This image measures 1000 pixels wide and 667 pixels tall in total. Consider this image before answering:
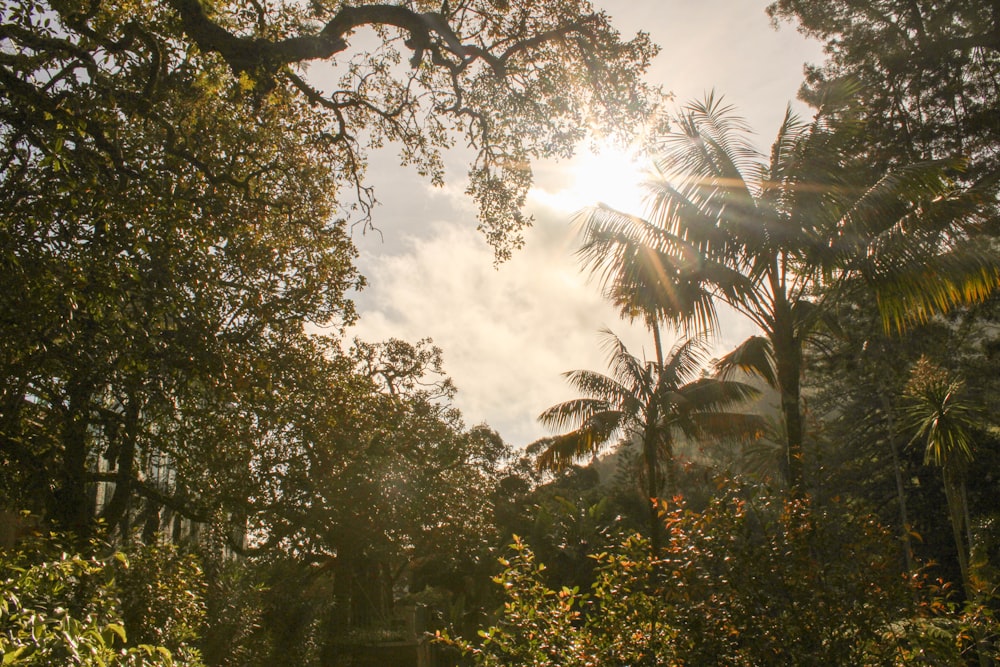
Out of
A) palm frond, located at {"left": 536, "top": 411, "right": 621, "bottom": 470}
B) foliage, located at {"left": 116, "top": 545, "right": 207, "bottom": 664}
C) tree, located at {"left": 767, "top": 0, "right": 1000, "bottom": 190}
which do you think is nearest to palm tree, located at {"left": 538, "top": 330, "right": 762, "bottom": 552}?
palm frond, located at {"left": 536, "top": 411, "right": 621, "bottom": 470}

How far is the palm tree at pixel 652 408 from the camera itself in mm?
18453

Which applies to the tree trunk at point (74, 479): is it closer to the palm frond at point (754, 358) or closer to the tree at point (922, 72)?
the palm frond at point (754, 358)

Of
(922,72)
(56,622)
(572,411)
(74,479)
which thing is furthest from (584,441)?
(56,622)

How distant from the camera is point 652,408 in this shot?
727 inches

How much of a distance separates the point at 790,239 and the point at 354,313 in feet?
18.6

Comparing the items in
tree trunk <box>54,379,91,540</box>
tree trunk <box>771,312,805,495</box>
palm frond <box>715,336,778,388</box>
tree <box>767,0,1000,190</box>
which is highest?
tree <box>767,0,1000,190</box>

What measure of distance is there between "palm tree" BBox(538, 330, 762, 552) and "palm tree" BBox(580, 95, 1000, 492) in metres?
8.00

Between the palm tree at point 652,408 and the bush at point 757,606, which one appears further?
the palm tree at point 652,408

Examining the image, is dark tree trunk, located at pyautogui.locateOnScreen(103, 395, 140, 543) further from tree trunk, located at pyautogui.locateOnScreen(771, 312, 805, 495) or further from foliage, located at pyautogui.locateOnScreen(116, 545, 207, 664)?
tree trunk, located at pyautogui.locateOnScreen(771, 312, 805, 495)

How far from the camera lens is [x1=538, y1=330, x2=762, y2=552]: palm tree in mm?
18453

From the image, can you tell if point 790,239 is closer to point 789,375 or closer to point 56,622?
point 789,375

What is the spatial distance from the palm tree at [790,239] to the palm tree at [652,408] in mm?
8000

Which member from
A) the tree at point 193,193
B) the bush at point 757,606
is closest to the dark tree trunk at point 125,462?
the tree at point 193,193

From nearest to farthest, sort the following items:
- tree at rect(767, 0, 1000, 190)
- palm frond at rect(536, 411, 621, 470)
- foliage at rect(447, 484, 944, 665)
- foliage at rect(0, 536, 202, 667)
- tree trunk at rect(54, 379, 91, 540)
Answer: foliage at rect(0, 536, 202, 667)
foliage at rect(447, 484, 944, 665)
tree trunk at rect(54, 379, 91, 540)
tree at rect(767, 0, 1000, 190)
palm frond at rect(536, 411, 621, 470)
